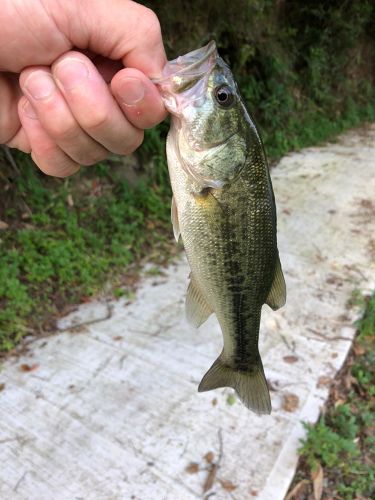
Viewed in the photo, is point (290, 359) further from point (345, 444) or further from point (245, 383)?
point (245, 383)

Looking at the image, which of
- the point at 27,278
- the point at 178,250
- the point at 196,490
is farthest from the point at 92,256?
the point at 196,490

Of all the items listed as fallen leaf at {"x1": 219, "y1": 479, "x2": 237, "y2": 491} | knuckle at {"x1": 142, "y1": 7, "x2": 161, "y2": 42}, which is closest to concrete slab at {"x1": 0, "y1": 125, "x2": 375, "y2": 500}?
fallen leaf at {"x1": 219, "y1": 479, "x2": 237, "y2": 491}

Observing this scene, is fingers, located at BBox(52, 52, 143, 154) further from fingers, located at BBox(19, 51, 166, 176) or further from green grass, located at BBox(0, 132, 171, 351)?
green grass, located at BBox(0, 132, 171, 351)

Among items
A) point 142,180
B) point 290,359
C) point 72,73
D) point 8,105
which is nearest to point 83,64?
point 72,73

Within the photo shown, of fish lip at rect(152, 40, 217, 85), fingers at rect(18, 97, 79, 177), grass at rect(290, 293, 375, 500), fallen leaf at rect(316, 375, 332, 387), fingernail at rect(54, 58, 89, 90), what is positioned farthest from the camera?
fallen leaf at rect(316, 375, 332, 387)

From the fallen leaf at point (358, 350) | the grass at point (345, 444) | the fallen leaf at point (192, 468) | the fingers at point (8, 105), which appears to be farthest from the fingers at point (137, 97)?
the fallen leaf at point (358, 350)

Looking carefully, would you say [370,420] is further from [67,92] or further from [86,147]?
[67,92]

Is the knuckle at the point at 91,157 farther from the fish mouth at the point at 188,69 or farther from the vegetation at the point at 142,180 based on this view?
the vegetation at the point at 142,180
